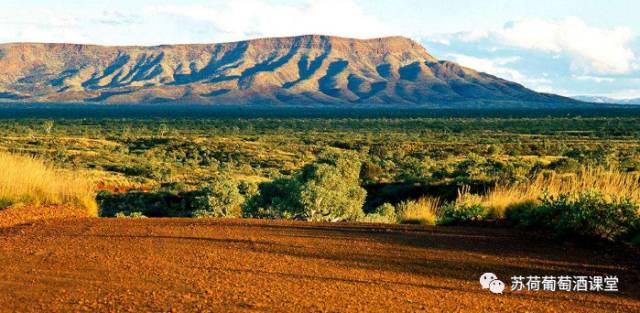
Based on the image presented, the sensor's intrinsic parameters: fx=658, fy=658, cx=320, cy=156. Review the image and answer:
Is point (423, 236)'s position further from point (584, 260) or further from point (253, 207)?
point (253, 207)

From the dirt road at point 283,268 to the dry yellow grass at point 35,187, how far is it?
1.63 m

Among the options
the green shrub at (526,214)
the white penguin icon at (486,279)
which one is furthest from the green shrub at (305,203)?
the white penguin icon at (486,279)

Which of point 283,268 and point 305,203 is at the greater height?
point 283,268

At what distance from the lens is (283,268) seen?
717cm

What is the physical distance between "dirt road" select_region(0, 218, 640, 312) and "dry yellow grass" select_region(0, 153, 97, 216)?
1.63 metres

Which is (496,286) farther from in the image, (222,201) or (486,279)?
(222,201)

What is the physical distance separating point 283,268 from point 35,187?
6516mm

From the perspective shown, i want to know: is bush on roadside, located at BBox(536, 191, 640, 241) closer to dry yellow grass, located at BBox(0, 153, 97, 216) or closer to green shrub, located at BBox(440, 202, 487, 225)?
green shrub, located at BBox(440, 202, 487, 225)

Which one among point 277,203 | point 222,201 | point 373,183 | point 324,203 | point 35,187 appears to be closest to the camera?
point 35,187

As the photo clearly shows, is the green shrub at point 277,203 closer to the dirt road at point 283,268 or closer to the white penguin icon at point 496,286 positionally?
the dirt road at point 283,268

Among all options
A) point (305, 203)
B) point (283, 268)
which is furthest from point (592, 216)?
point (305, 203)

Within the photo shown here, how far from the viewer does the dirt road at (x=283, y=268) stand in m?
5.89

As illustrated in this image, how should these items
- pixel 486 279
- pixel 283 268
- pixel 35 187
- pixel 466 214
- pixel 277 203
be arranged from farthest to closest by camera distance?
pixel 277 203, pixel 35 187, pixel 466 214, pixel 283 268, pixel 486 279

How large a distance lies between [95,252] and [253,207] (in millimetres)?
9711
